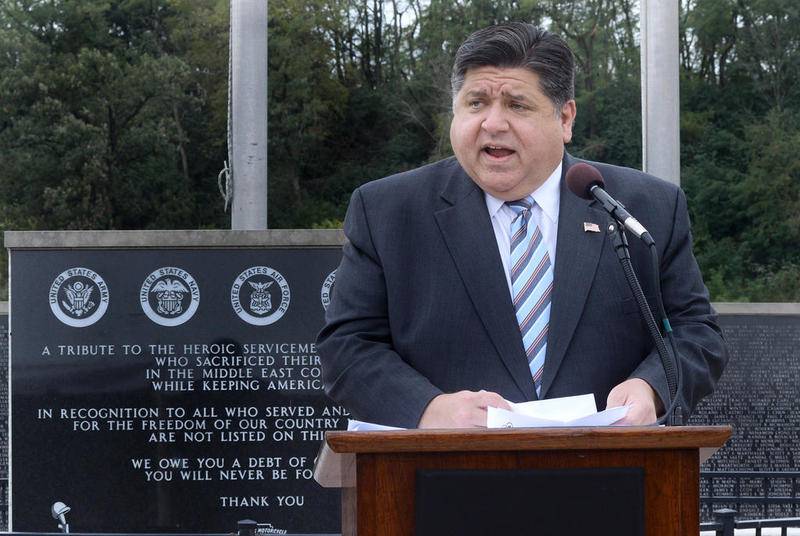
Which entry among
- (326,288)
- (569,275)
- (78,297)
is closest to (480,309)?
(569,275)

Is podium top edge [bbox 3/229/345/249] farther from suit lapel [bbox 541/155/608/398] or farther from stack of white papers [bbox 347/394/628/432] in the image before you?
stack of white papers [bbox 347/394/628/432]

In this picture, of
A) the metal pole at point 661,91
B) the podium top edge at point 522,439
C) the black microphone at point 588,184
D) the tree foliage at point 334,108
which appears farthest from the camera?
the tree foliage at point 334,108

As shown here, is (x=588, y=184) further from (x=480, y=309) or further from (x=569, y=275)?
(x=480, y=309)

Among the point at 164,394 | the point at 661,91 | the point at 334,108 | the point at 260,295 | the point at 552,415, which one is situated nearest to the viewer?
the point at 552,415

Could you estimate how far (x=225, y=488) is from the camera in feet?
19.5

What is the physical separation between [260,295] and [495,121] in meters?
3.73

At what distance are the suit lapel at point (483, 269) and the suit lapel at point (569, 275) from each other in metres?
0.06

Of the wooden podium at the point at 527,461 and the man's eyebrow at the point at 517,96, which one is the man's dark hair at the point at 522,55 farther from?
the wooden podium at the point at 527,461

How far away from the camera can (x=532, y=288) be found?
8.31ft

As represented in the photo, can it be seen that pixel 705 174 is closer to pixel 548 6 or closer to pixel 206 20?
pixel 548 6

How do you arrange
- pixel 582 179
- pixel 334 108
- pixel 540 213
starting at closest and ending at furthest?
pixel 582 179 < pixel 540 213 < pixel 334 108

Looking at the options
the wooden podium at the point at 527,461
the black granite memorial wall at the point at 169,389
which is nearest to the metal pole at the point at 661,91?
the black granite memorial wall at the point at 169,389

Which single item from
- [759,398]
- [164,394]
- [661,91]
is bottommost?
[759,398]

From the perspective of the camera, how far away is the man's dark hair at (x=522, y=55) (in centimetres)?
254
